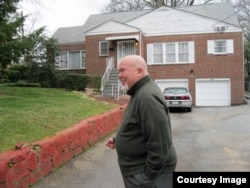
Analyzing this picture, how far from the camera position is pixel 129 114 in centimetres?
336

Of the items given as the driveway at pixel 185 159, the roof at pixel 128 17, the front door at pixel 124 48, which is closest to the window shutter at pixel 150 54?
the front door at pixel 124 48

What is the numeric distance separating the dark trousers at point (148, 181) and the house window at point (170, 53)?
975 inches

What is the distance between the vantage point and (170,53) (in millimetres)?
27984

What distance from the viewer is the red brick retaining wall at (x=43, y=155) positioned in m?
5.68

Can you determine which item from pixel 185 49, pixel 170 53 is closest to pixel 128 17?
pixel 170 53

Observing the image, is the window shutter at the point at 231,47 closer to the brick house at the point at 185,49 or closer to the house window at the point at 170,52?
the brick house at the point at 185,49

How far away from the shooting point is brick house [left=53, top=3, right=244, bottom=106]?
88.3ft

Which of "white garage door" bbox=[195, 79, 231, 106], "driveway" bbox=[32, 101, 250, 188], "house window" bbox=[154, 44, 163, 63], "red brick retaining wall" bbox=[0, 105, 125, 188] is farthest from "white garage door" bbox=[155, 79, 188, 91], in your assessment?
"red brick retaining wall" bbox=[0, 105, 125, 188]

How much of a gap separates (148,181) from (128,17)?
30.7 m

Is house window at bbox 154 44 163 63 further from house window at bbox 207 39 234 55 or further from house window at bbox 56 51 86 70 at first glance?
house window at bbox 56 51 86 70

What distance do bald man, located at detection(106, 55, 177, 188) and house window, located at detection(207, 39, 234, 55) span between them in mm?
24735

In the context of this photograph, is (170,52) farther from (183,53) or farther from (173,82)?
(173,82)

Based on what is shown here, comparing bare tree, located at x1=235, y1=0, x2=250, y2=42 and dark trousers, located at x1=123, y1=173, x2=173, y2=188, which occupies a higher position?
bare tree, located at x1=235, y1=0, x2=250, y2=42

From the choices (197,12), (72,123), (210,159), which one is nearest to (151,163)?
(210,159)
